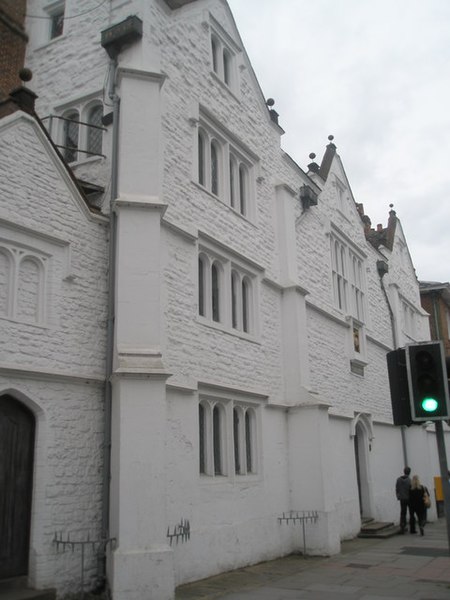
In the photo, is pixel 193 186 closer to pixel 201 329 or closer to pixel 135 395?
pixel 201 329

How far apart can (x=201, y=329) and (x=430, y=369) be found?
524cm

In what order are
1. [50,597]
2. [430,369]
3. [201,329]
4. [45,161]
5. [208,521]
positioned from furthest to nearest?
1. [201,329]
2. [208,521]
3. [45,161]
4. [50,597]
5. [430,369]

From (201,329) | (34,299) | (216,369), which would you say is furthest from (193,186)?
(34,299)

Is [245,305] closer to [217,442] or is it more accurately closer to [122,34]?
[217,442]

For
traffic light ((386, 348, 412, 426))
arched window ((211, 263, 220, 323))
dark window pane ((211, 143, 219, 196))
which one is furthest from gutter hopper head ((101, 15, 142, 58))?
traffic light ((386, 348, 412, 426))

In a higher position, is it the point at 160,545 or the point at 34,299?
the point at 34,299

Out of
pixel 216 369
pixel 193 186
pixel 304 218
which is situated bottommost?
pixel 216 369

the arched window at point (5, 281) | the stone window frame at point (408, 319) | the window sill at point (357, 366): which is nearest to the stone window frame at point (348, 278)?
the window sill at point (357, 366)

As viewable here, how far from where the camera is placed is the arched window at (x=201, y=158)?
13.2 m

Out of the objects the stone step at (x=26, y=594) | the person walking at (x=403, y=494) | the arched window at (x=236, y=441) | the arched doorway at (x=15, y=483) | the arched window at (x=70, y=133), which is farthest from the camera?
the person walking at (x=403, y=494)

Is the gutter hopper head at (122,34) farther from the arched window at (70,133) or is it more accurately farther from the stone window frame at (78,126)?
the arched window at (70,133)

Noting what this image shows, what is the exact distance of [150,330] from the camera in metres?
9.95

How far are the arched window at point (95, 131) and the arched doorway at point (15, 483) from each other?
18.0ft

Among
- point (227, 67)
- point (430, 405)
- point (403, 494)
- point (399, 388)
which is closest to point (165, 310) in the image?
point (399, 388)
